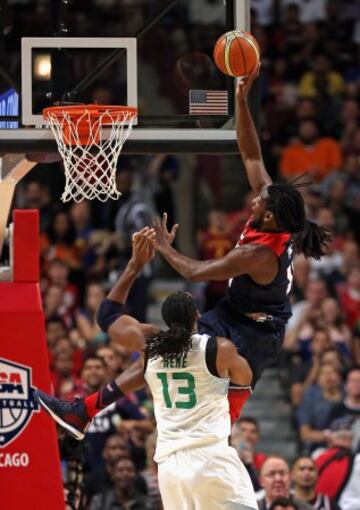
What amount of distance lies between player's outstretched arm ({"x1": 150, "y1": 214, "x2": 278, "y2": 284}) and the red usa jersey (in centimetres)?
12

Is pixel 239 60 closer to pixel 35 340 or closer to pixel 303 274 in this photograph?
pixel 35 340

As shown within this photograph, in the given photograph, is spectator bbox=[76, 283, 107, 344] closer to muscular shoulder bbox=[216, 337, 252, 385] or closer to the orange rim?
the orange rim

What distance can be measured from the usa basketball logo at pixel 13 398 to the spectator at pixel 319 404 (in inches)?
164

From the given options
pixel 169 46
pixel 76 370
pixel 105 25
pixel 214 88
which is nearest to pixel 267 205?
pixel 214 88

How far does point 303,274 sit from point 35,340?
600cm

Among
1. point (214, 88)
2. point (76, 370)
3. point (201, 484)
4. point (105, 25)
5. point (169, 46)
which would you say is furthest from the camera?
point (105, 25)

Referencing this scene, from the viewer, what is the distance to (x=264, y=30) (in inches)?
774

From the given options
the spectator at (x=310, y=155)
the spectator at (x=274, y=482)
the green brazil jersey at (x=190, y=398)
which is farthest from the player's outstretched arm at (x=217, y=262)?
the spectator at (x=310, y=155)

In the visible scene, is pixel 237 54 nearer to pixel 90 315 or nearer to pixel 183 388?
pixel 183 388

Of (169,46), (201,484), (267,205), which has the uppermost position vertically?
(169,46)

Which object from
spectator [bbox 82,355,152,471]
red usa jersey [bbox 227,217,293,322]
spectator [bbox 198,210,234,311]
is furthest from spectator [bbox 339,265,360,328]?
red usa jersey [bbox 227,217,293,322]

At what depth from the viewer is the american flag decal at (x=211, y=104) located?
9141 mm

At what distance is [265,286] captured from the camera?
8.53 m

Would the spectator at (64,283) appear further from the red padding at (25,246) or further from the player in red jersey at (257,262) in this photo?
the player in red jersey at (257,262)
